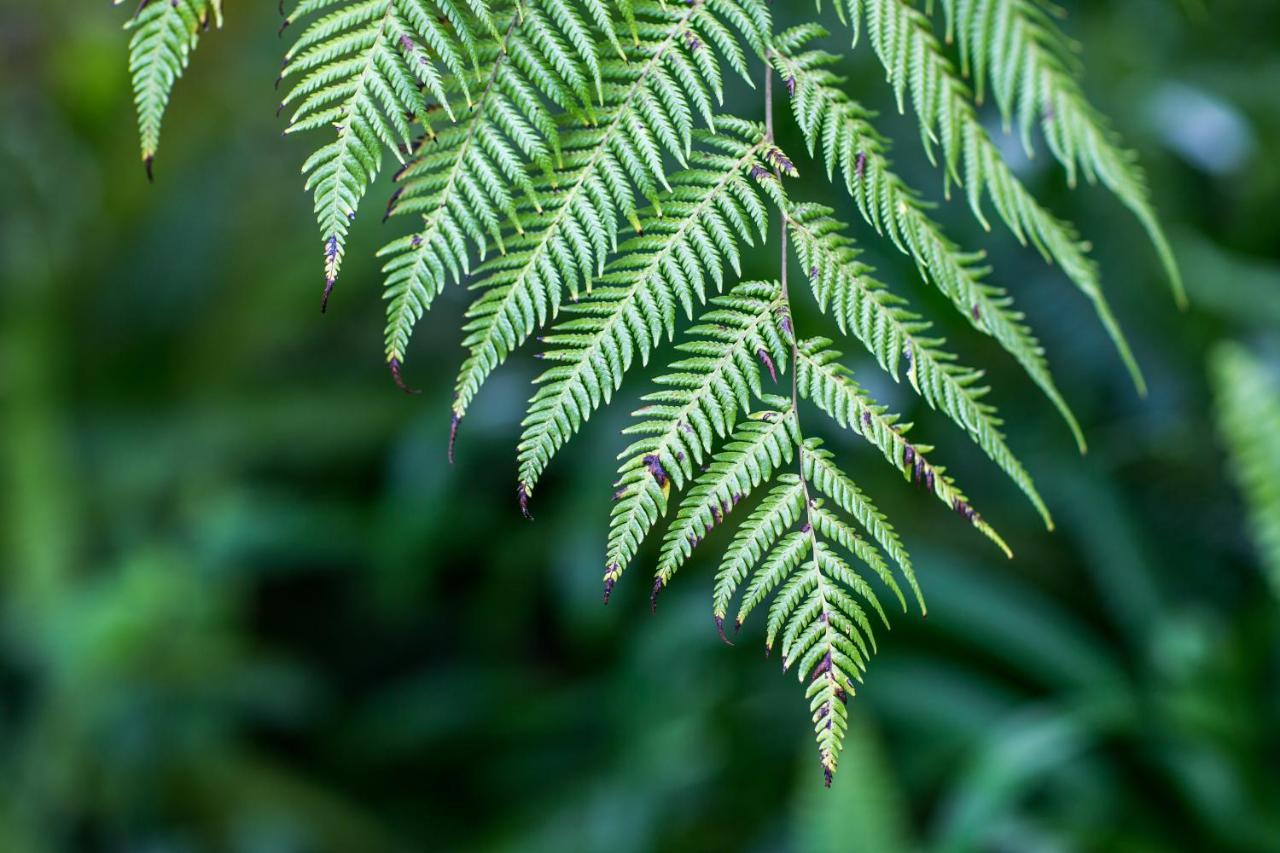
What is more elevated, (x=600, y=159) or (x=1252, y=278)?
(x=600, y=159)

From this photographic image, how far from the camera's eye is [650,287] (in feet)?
1.88

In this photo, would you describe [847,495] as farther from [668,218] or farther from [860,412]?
[668,218]

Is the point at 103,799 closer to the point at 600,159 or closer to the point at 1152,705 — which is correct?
the point at 1152,705

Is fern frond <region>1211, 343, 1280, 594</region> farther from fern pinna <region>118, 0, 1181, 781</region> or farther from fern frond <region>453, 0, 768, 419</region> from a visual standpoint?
fern frond <region>453, 0, 768, 419</region>

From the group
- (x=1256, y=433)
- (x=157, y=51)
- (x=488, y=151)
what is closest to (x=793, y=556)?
(x=488, y=151)

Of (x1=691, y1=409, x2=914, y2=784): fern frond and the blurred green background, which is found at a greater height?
(x1=691, y1=409, x2=914, y2=784): fern frond

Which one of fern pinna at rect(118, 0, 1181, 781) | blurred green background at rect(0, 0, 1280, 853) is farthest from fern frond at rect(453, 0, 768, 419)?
blurred green background at rect(0, 0, 1280, 853)

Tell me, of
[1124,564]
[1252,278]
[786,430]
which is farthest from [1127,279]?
[786,430]

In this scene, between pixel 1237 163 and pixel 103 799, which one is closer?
pixel 1237 163

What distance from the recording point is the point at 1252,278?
2156 millimetres

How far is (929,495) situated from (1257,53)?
4.19 feet

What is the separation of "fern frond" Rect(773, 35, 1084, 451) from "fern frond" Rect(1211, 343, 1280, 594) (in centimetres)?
135

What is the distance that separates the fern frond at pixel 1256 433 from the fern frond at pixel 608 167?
1504 mm

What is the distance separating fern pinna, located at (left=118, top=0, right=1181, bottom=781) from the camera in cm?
55
